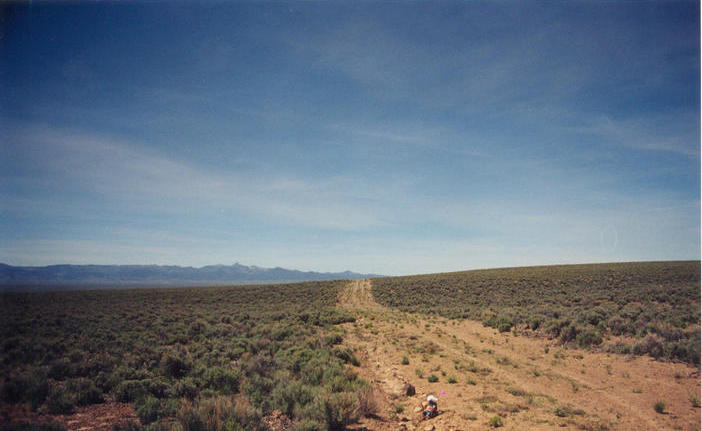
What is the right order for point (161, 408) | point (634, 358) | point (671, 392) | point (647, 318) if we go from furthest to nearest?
1. point (647, 318)
2. point (634, 358)
3. point (671, 392)
4. point (161, 408)

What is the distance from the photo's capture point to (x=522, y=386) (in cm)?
977

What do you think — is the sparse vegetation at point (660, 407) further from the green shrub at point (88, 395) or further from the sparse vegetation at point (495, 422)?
the green shrub at point (88, 395)

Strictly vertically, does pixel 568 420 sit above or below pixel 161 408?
below

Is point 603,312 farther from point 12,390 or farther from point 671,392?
point 12,390

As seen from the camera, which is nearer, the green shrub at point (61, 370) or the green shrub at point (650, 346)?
the green shrub at point (61, 370)

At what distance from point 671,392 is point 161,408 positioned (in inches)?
560

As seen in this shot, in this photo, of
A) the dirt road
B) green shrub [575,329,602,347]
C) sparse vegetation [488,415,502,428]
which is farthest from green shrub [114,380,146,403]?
green shrub [575,329,602,347]

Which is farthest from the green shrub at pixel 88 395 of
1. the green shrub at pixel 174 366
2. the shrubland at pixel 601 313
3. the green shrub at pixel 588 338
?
the green shrub at pixel 588 338

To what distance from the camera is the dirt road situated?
24.3ft

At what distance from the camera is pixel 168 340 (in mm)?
14664

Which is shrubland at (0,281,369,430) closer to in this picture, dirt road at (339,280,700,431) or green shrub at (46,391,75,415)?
green shrub at (46,391,75,415)

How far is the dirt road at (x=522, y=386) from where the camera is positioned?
7.40 m

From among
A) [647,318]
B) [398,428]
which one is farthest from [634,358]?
[398,428]

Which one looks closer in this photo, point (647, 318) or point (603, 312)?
point (647, 318)
